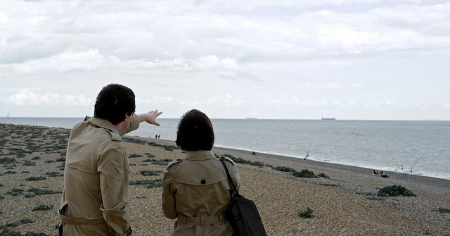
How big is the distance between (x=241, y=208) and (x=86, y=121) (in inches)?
47.4

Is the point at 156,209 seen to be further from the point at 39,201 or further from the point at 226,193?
the point at 226,193

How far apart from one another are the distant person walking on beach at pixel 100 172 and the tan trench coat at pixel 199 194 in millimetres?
360

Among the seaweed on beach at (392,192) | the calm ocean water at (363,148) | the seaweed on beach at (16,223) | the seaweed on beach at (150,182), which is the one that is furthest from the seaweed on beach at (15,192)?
the calm ocean water at (363,148)

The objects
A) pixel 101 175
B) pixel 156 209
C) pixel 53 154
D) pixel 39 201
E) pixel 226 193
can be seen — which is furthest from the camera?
pixel 53 154

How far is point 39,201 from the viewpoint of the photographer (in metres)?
8.83

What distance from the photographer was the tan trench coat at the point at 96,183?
2.40 metres

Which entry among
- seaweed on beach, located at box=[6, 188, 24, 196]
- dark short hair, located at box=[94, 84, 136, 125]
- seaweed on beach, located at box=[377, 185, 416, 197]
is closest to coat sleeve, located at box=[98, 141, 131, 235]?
dark short hair, located at box=[94, 84, 136, 125]

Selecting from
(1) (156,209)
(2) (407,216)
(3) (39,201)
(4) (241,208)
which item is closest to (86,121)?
(4) (241,208)

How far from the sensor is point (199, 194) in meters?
2.70

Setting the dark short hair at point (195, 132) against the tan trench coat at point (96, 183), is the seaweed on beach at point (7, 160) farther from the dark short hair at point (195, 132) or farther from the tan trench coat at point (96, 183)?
the dark short hair at point (195, 132)

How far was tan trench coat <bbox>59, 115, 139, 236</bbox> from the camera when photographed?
7.86 ft

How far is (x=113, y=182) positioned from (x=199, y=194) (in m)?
0.60

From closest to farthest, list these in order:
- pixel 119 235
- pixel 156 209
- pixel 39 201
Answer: pixel 119 235 → pixel 156 209 → pixel 39 201

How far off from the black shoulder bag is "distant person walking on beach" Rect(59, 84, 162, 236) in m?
0.70
